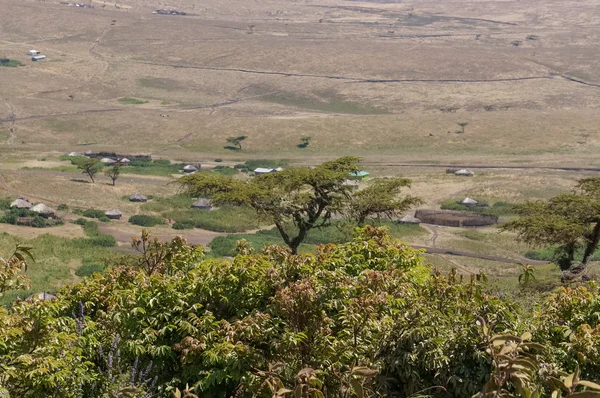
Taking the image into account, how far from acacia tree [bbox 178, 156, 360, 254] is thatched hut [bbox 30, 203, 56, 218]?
23490mm

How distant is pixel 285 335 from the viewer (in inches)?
470

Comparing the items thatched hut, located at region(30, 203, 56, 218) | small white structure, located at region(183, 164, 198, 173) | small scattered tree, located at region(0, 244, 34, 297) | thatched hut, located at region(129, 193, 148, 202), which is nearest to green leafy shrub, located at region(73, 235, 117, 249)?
thatched hut, located at region(30, 203, 56, 218)

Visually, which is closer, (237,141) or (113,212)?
(113,212)

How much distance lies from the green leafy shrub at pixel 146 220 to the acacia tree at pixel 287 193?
813 inches

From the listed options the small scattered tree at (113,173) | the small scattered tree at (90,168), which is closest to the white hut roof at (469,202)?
the small scattered tree at (113,173)

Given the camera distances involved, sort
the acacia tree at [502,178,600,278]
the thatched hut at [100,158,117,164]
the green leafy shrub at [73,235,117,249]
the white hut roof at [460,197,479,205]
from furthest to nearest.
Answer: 1. the thatched hut at [100,158,117,164]
2. the white hut roof at [460,197,479,205]
3. the green leafy shrub at [73,235,117,249]
4. the acacia tree at [502,178,600,278]

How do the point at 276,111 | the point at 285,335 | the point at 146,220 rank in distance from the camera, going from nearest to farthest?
1. the point at 285,335
2. the point at 146,220
3. the point at 276,111

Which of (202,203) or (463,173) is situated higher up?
(202,203)

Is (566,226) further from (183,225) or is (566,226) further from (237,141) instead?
(237,141)

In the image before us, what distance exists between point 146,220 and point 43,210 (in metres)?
7.83

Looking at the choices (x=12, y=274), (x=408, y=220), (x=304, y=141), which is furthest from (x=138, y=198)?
(x=12, y=274)

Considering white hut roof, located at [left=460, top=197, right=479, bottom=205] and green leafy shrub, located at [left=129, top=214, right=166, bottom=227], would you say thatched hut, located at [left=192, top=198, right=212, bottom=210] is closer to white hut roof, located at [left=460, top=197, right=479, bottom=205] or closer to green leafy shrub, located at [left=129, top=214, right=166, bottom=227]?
green leafy shrub, located at [left=129, top=214, right=166, bottom=227]

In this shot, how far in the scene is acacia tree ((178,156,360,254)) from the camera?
119 ft

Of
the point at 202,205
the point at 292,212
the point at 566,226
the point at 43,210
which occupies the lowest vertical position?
the point at 202,205
